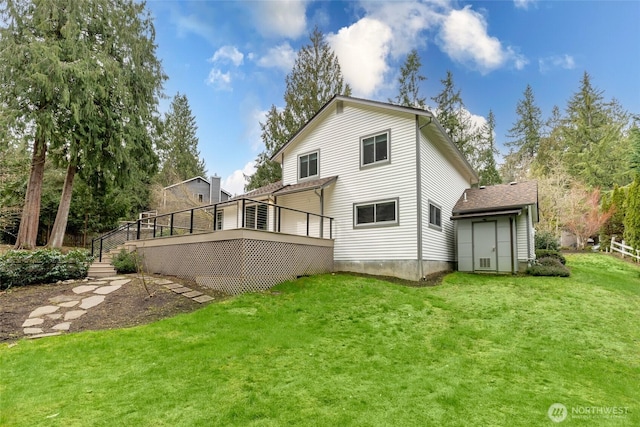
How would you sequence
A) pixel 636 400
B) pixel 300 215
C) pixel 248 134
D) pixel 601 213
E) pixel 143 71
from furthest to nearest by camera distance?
pixel 248 134 < pixel 601 213 < pixel 143 71 < pixel 300 215 < pixel 636 400

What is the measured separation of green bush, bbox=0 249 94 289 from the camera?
9953 millimetres

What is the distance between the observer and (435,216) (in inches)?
513

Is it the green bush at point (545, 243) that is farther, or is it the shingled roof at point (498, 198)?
the green bush at point (545, 243)

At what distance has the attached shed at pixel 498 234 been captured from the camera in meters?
12.9

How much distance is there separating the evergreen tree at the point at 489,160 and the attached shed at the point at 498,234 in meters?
16.0

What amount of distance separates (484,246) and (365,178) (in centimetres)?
565

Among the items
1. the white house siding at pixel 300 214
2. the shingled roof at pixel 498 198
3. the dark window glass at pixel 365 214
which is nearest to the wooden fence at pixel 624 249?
the shingled roof at pixel 498 198

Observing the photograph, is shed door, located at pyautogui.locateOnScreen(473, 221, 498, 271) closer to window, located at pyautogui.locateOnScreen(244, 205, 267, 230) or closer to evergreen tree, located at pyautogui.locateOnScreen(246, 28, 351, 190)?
window, located at pyautogui.locateOnScreen(244, 205, 267, 230)

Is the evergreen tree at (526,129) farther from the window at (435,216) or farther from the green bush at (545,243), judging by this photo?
the window at (435,216)

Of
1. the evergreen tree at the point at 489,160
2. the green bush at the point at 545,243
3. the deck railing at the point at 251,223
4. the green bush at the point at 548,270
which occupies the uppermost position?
the evergreen tree at the point at 489,160

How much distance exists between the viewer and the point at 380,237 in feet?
39.9

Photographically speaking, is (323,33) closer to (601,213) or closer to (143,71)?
(143,71)

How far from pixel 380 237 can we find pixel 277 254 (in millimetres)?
4118

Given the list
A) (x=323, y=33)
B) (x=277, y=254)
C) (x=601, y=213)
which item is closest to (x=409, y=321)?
(x=277, y=254)
